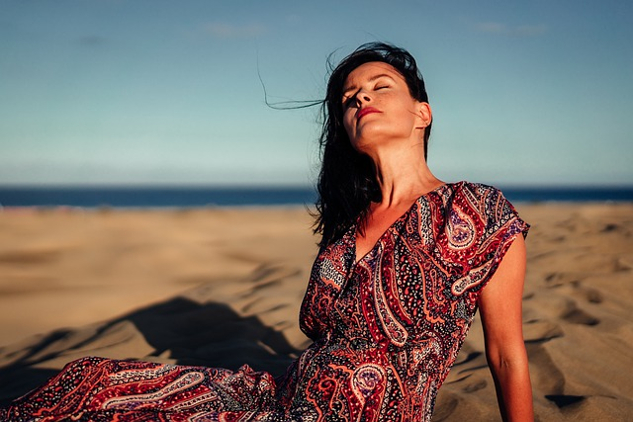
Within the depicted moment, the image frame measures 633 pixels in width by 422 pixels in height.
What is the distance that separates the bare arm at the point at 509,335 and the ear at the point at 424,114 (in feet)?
2.21

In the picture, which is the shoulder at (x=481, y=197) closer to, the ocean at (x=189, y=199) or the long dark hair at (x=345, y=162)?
the long dark hair at (x=345, y=162)

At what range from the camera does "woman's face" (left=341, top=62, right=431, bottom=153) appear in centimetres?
233

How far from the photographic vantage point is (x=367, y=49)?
8.82 ft

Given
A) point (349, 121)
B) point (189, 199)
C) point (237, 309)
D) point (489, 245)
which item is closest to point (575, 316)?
point (237, 309)

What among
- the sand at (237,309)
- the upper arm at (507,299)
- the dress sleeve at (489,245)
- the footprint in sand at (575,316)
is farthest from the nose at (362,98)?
the footprint in sand at (575,316)

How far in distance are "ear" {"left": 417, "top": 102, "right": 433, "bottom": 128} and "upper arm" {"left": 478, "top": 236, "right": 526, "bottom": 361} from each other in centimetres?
67

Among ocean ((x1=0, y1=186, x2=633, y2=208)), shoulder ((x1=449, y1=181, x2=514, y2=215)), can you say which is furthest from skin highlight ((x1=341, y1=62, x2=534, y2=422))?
ocean ((x1=0, y1=186, x2=633, y2=208))

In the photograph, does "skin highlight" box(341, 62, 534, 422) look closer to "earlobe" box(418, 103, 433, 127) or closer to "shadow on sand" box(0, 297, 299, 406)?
"earlobe" box(418, 103, 433, 127)

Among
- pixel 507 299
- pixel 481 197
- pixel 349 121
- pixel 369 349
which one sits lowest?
pixel 369 349

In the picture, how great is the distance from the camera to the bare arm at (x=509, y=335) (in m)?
2.05

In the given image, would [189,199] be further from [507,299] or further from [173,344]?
[507,299]

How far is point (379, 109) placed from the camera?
2.34 m

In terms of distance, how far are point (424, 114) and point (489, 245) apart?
0.71 m

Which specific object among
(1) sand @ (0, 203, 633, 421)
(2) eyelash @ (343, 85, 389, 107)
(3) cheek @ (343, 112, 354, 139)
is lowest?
(1) sand @ (0, 203, 633, 421)
